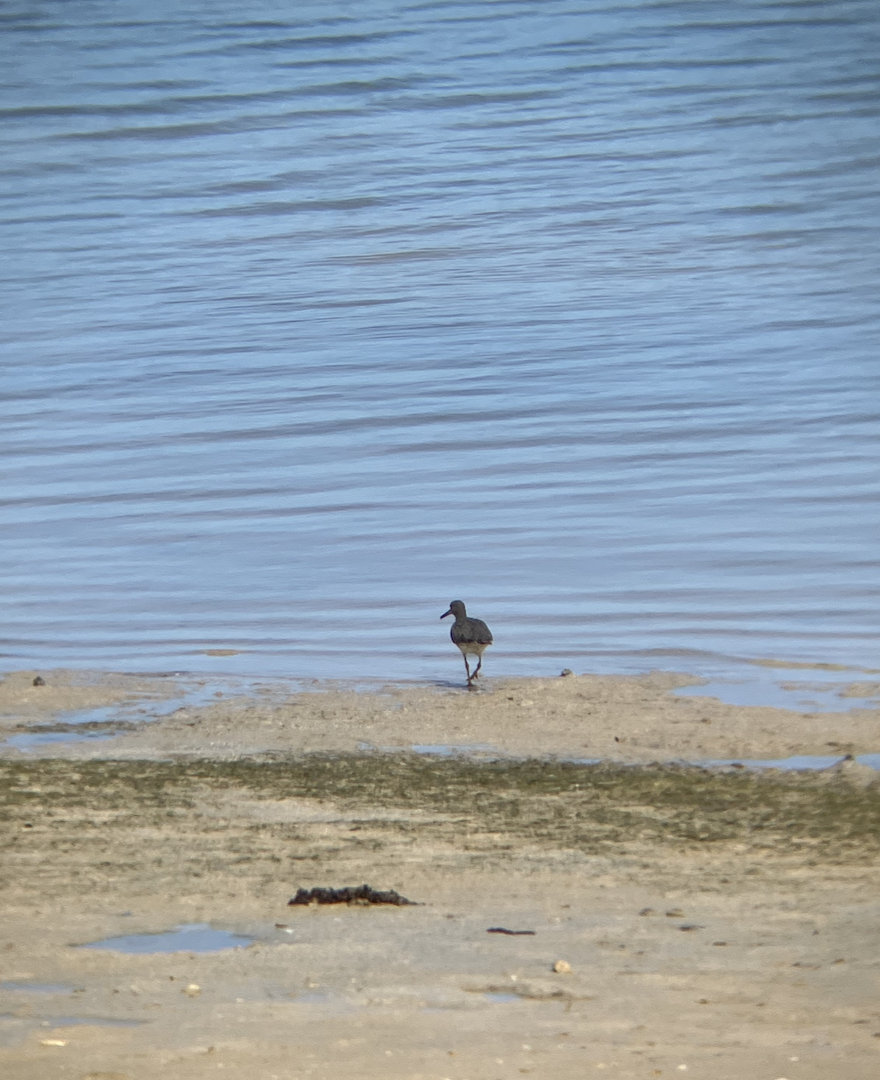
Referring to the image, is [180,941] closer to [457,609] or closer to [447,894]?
[447,894]

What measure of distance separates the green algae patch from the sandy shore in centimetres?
2

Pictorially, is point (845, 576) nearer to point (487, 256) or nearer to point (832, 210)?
point (487, 256)

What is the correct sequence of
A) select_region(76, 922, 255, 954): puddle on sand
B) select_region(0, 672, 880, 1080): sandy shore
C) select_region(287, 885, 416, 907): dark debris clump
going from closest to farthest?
select_region(0, 672, 880, 1080): sandy shore < select_region(76, 922, 255, 954): puddle on sand < select_region(287, 885, 416, 907): dark debris clump

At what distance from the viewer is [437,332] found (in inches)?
778

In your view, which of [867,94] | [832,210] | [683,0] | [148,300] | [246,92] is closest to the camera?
[148,300]

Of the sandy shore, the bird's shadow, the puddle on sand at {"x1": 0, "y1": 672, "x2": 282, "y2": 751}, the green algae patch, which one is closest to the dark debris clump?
the sandy shore

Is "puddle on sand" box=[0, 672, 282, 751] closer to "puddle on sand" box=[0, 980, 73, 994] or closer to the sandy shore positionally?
the sandy shore

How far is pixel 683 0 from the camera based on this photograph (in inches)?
1475

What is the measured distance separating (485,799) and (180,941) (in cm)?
162

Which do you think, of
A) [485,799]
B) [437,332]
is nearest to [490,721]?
[485,799]

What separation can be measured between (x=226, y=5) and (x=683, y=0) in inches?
391

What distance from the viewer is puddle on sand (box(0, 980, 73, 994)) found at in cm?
398

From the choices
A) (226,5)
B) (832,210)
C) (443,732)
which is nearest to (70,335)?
(832,210)

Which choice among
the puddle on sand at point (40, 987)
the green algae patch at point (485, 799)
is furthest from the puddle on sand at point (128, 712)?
the puddle on sand at point (40, 987)
